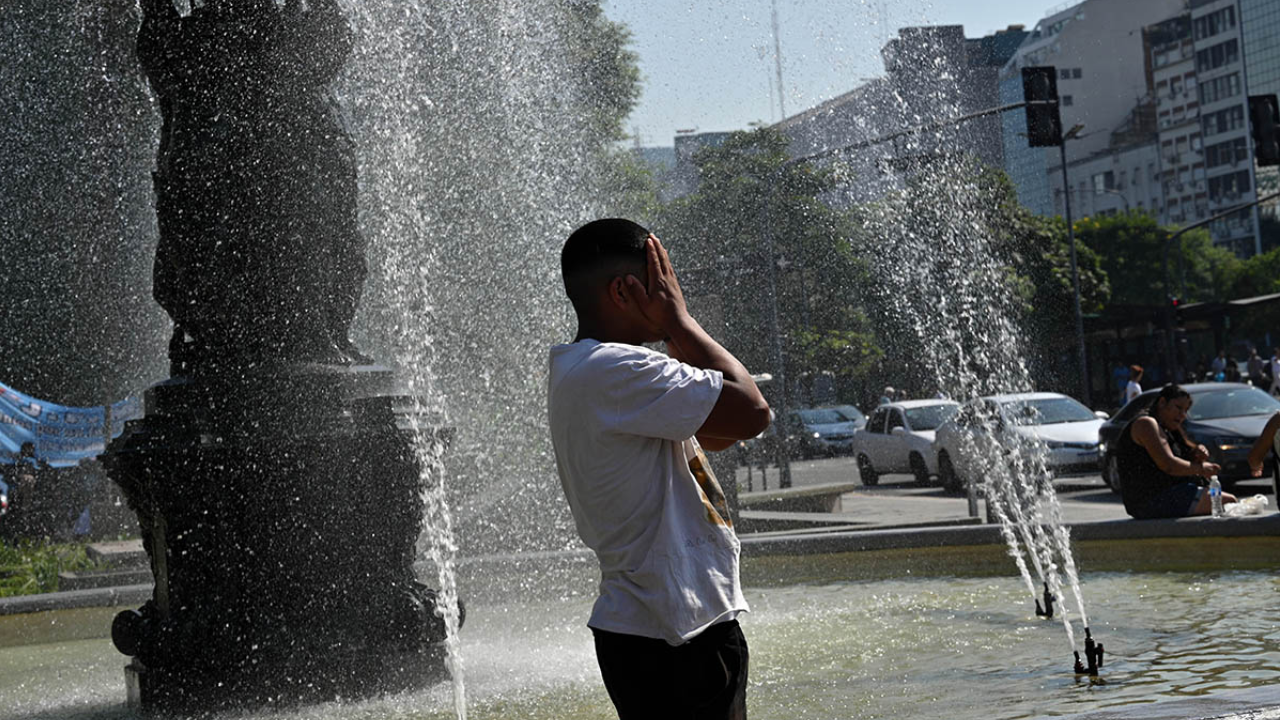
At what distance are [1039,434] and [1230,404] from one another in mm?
3800

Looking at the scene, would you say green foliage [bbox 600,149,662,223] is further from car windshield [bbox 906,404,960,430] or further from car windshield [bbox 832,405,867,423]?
car windshield [bbox 832,405,867,423]

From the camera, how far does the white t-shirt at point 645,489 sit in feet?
8.54

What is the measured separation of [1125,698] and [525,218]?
600 inches

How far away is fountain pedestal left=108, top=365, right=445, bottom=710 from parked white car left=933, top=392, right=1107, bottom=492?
15046 millimetres

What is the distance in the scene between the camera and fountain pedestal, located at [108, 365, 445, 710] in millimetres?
5711

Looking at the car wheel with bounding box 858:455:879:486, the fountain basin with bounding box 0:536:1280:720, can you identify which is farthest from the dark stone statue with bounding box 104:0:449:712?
the car wheel with bounding box 858:455:879:486

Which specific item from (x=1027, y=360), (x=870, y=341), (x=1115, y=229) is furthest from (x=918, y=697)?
(x=1115, y=229)

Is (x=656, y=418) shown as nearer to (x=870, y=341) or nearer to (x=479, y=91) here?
(x=479, y=91)

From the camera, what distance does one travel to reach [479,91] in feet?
58.7

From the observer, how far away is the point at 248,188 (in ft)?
19.5

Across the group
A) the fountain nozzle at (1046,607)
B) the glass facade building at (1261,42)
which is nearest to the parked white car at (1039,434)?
the fountain nozzle at (1046,607)

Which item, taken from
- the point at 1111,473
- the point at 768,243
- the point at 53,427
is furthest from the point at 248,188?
the point at 768,243

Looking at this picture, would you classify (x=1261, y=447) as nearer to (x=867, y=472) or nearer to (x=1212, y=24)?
(x=867, y=472)

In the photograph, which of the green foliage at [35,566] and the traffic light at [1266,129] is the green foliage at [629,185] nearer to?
the traffic light at [1266,129]
